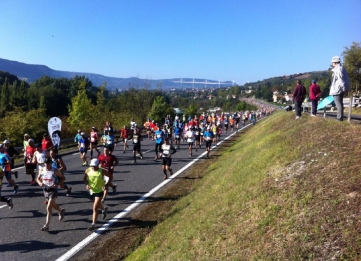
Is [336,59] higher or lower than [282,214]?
higher

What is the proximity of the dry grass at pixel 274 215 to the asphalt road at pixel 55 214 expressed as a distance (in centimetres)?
100

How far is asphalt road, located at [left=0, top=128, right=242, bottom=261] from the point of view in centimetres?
682

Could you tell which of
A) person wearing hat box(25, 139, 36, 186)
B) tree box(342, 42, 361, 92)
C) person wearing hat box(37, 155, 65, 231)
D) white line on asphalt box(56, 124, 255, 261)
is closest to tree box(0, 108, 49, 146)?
person wearing hat box(25, 139, 36, 186)

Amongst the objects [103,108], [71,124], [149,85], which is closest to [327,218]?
[71,124]

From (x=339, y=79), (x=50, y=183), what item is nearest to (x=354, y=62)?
(x=339, y=79)

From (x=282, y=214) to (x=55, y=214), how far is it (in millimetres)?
6368

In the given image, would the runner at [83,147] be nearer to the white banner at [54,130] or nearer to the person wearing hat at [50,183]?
the white banner at [54,130]

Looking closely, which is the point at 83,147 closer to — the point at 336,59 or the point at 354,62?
the point at 336,59

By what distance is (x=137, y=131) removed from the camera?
17812 millimetres

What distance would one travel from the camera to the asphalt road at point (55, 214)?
6821 mm

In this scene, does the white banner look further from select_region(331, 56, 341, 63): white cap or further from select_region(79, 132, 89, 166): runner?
select_region(331, 56, 341, 63): white cap

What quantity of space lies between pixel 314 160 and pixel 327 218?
8.76ft

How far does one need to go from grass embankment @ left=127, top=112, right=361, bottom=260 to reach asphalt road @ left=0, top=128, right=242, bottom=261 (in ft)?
5.82

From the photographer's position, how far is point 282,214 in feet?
17.7
